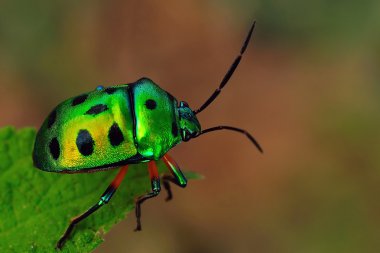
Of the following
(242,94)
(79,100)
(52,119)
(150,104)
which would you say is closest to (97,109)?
(79,100)

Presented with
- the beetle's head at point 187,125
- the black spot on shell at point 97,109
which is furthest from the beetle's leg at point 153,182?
the black spot on shell at point 97,109

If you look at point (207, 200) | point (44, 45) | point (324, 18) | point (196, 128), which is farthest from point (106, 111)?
point (324, 18)

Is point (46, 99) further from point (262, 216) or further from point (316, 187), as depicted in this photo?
point (316, 187)

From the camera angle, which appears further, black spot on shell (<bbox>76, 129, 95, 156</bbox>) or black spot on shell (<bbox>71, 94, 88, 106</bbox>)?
black spot on shell (<bbox>71, 94, 88, 106</bbox>)

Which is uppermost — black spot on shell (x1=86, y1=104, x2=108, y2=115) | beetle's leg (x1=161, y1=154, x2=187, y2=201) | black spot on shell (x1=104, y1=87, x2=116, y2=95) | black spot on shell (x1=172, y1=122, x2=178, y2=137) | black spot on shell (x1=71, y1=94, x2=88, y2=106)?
black spot on shell (x1=104, y1=87, x2=116, y2=95)

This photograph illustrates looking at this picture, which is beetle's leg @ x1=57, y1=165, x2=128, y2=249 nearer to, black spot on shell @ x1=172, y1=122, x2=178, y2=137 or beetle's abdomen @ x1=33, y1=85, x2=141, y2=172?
beetle's abdomen @ x1=33, y1=85, x2=141, y2=172

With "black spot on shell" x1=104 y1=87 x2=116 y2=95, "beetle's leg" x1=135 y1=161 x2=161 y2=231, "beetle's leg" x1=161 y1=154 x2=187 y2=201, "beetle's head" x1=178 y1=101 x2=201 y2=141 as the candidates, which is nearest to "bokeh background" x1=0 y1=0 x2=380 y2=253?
"beetle's leg" x1=161 y1=154 x2=187 y2=201
